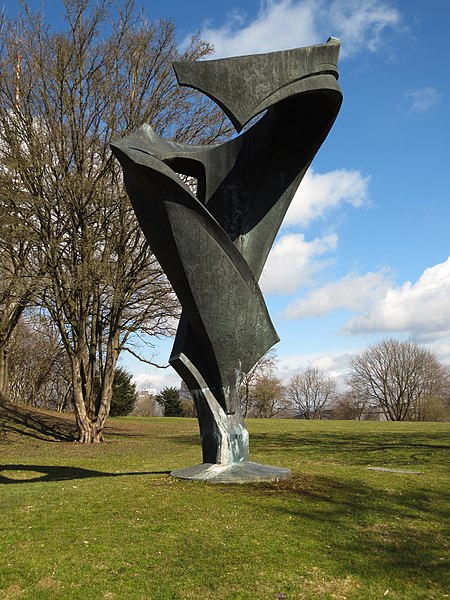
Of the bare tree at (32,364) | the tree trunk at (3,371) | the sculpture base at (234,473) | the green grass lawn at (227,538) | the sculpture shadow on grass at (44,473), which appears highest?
the bare tree at (32,364)

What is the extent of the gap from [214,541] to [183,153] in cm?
566

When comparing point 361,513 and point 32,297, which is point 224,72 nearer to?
point 361,513

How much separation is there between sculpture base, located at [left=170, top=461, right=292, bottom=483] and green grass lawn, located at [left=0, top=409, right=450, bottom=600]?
201mm

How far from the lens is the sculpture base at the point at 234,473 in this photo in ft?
24.5

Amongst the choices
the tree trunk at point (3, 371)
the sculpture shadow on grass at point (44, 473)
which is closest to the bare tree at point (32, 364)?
the tree trunk at point (3, 371)

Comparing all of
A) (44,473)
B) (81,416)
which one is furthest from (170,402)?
(44,473)

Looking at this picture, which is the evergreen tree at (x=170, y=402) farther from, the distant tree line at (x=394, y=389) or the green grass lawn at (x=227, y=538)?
the green grass lawn at (x=227, y=538)

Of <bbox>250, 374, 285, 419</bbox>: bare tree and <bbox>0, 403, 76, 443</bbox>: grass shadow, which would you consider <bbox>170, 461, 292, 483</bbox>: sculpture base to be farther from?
<bbox>250, 374, 285, 419</bbox>: bare tree

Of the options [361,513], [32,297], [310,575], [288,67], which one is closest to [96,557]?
[310,575]

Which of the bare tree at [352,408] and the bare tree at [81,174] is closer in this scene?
the bare tree at [81,174]

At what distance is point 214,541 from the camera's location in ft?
17.0

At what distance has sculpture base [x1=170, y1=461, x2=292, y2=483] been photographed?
24.5ft

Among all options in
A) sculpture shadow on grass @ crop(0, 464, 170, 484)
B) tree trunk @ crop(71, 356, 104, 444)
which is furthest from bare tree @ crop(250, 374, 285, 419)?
sculpture shadow on grass @ crop(0, 464, 170, 484)

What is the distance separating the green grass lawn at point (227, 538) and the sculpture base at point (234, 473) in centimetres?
20
